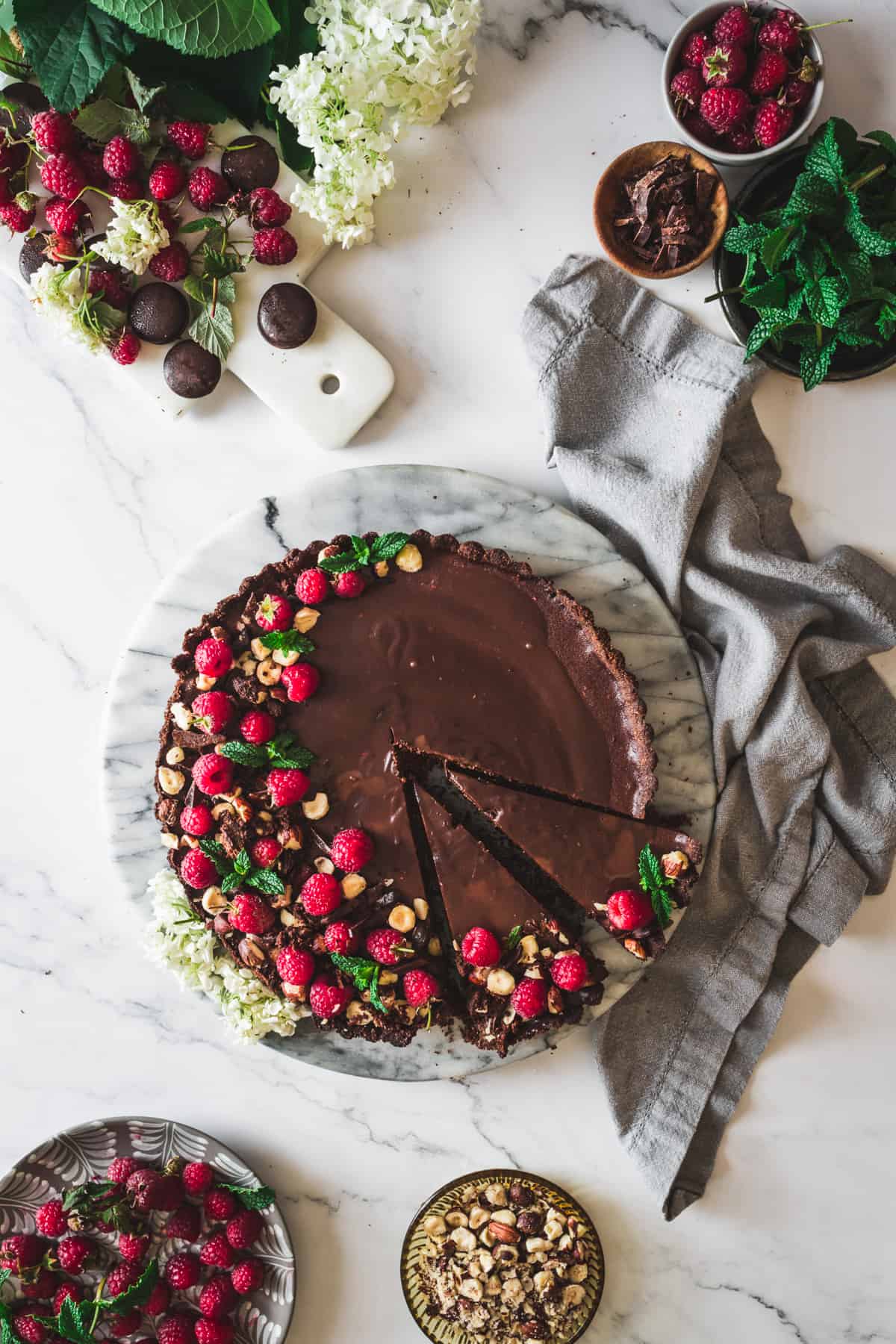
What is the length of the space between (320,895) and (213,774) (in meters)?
0.52

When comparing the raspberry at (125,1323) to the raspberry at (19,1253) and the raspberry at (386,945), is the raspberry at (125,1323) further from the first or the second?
the raspberry at (386,945)

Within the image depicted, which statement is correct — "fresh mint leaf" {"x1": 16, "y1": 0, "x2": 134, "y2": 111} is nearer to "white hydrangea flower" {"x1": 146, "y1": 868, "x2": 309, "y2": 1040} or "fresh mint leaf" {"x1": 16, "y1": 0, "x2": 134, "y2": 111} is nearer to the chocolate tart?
the chocolate tart

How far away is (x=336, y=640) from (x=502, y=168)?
1.90m

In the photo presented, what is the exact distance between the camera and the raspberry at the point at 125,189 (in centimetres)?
350

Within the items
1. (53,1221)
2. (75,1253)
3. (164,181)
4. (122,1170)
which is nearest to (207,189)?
(164,181)

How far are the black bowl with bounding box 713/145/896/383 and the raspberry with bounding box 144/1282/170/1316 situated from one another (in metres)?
4.02

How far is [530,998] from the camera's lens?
3.21 metres

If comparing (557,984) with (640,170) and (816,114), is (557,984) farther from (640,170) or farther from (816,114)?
(816,114)

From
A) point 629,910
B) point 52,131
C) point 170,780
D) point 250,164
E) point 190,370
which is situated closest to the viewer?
point 629,910

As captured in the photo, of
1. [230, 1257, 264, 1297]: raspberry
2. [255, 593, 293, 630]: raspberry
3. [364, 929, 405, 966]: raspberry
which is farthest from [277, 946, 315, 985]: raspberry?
[230, 1257, 264, 1297]: raspberry

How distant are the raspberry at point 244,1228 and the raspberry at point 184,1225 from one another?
0.12 meters

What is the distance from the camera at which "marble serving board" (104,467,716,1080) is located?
3.57 meters

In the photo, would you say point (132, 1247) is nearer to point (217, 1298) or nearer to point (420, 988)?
point (217, 1298)

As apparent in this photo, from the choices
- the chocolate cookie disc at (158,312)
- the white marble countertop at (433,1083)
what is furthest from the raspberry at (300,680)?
the chocolate cookie disc at (158,312)
